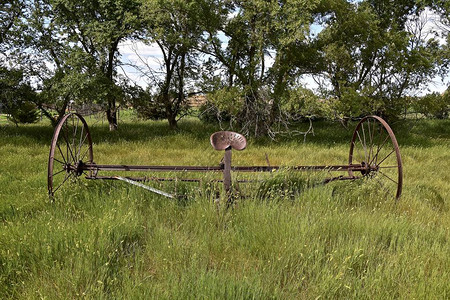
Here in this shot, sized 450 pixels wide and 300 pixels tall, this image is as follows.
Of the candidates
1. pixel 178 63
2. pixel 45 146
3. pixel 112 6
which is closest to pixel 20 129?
pixel 45 146

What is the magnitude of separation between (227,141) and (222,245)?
1.76 meters

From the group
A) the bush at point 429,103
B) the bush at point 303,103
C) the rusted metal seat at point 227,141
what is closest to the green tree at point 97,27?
the bush at point 303,103

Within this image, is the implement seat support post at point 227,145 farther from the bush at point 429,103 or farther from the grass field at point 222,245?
the bush at point 429,103

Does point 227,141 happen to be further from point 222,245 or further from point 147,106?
point 147,106

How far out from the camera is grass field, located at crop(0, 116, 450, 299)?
7.91ft

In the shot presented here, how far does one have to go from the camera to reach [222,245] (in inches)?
120

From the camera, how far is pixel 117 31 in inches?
413

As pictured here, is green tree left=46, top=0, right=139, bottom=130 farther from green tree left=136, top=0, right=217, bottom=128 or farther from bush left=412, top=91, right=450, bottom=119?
bush left=412, top=91, right=450, bottom=119

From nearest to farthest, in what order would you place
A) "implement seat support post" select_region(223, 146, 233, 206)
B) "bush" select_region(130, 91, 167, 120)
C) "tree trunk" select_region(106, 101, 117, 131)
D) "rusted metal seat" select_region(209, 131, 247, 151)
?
1. "implement seat support post" select_region(223, 146, 233, 206)
2. "rusted metal seat" select_region(209, 131, 247, 151)
3. "bush" select_region(130, 91, 167, 120)
4. "tree trunk" select_region(106, 101, 117, 131)

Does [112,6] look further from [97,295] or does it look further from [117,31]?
[97,295]

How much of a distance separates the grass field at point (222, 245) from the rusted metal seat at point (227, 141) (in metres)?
0.56

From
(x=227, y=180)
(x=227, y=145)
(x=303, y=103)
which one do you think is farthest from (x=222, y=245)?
(x=303, y=103)

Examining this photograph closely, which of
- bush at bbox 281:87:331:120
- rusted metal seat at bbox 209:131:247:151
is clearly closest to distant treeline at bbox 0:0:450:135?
bush at bbox 281:87:331:120

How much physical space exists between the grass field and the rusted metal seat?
1.82ft
